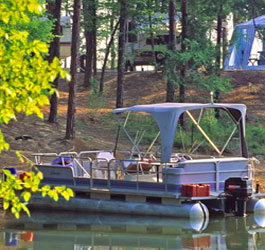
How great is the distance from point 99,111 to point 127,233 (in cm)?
1832

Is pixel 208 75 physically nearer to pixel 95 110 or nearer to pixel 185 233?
pixel 95 110

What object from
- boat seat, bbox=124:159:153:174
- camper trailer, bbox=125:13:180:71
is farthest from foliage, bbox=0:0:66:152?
camper trailer, bbox=125:13:180:71

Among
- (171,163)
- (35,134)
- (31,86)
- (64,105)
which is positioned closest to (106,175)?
(171,163)

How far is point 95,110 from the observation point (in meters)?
34.4

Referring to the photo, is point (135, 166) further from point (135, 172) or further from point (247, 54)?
point (247, 54)

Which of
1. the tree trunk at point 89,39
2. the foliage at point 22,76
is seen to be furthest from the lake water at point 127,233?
the tree trunk at point 89,39

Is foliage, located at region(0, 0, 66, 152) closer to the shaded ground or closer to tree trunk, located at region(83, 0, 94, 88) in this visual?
the shaded ground

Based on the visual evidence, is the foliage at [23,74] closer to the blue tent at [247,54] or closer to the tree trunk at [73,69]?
the tree trunk at [73,69]

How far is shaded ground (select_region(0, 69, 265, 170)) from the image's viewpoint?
1086 inches

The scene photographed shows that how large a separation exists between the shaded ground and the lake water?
6.21 m

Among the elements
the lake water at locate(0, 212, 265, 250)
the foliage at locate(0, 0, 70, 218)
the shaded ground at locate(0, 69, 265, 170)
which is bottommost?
the lake water at locate(0, 212, 265, 250)

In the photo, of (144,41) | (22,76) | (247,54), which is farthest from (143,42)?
(22,76)

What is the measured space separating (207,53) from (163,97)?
318 inches

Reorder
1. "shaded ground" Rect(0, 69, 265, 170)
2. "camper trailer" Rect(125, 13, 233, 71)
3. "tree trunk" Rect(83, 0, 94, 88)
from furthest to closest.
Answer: "camper trailer" Rect(125, 13, 233, 71)
"tree trunk" Rect(83, 0, 94, 88)
"shaded ground" Rect(0, 69, 265, 170)
